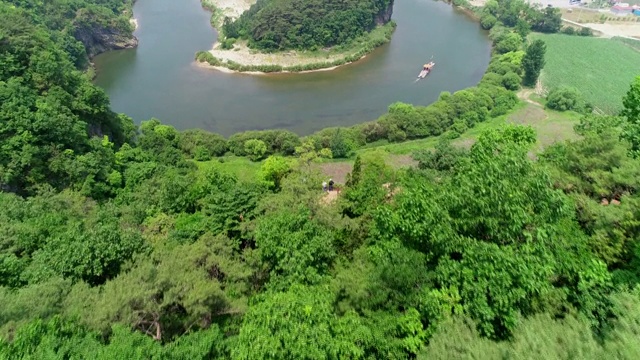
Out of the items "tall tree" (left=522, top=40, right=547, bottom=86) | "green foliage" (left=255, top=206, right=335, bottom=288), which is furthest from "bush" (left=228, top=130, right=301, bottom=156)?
"tall tree" (left=522, top=40, right=547, bottom=86)

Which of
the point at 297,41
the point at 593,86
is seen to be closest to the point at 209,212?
the point at 297,41

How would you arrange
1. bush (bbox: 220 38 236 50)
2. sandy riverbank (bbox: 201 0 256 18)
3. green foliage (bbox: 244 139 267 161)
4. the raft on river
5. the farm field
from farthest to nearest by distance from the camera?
sandy riverbank (bbox: 201 0 256 18)
bush (bbox: 220 38 236 50)
the raft on river
the farm field
green foliage (bbox: 244 139 267 161)

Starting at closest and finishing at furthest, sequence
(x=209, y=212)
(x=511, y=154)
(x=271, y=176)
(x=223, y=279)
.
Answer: (x=511, y=154) → (x=223, y=279) → (x=209, y=212) → (x=271, y=176)

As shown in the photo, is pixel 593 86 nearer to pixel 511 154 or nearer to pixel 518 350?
pixel 511 154

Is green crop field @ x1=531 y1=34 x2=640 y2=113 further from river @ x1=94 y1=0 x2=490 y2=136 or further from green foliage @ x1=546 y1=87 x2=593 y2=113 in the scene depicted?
river @ x1=94 y1=0 x2=490 y2=136

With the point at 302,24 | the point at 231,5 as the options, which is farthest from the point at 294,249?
the point at 231,5

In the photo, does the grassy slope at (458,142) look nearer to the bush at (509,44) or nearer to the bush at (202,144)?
the bush at (202,144)
